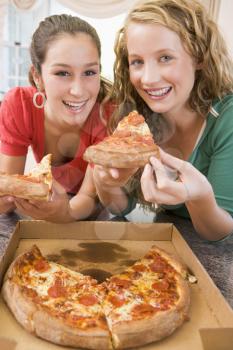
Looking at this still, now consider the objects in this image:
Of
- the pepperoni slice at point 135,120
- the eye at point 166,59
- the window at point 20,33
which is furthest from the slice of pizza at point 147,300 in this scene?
the window at point 20,33

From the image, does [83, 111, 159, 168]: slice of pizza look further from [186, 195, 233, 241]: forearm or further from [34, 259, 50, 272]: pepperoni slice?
[34, 259, 50, 272]: pepperoni slice

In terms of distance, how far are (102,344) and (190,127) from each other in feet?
3.55

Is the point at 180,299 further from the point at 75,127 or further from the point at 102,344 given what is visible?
the point at 75,127

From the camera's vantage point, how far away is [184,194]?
1186 mm

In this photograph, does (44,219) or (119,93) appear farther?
(119,93)

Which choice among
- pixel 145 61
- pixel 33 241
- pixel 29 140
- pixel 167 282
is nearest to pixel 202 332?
pixel 167 282

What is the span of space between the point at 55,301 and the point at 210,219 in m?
0.65

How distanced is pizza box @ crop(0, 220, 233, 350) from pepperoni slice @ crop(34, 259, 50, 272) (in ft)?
0.27

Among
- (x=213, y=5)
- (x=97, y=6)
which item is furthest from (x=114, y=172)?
(x=213, y=5)

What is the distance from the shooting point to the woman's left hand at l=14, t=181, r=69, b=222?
1354 mm

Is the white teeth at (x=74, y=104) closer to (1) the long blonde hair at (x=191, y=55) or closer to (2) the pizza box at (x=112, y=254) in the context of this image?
(1) the long blonde hair at (x=191, y=55)

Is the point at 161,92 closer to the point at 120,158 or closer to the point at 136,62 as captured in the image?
the point at 136,62

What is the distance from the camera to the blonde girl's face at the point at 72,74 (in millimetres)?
1533

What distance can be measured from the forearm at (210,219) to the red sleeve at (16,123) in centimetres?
83
